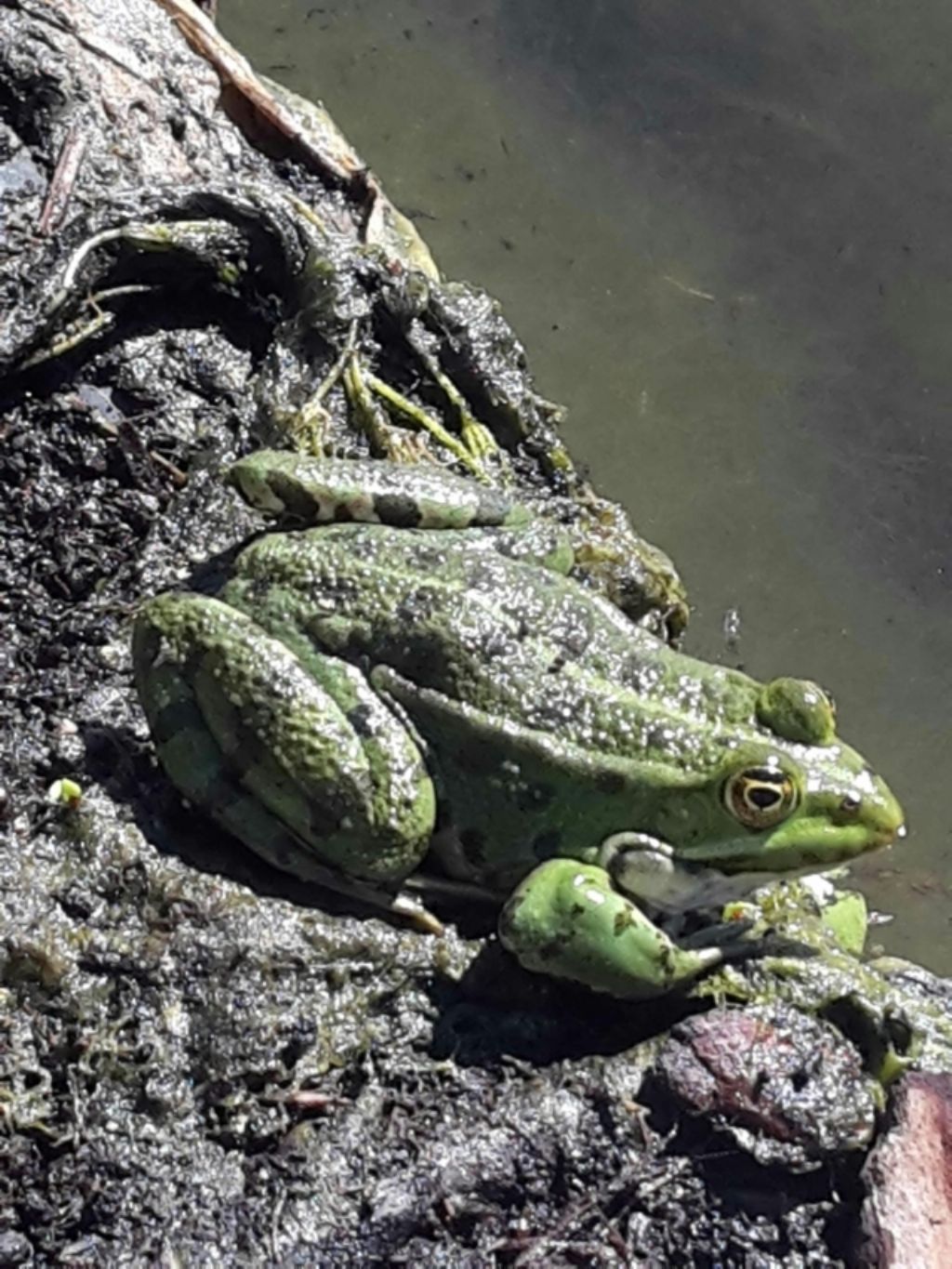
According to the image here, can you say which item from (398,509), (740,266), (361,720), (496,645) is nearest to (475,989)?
(361,720)

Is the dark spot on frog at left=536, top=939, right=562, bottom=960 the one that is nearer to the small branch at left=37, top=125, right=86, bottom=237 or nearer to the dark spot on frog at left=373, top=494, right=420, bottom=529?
the dark spot on frog at left=373, top=494, right=420, bottom=529

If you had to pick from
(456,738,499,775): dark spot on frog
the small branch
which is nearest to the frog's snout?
(456,738,499,775): dark spot on frog

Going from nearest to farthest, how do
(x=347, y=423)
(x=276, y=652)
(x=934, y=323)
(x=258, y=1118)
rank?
(x=258, y=1118)
(x=276, y=652)
(x=347, y=423)
(x=934, y=323)

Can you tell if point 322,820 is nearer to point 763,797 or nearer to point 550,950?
point 550,950

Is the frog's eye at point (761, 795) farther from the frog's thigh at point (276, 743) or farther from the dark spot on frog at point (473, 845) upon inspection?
the frog's thigh at point (276, 743)

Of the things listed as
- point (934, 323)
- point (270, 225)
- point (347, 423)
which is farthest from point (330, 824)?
point (934, 323)

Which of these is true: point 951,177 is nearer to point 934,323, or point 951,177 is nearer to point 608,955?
point 934,323

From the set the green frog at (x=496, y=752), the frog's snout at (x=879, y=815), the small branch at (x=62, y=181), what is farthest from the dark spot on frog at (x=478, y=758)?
the small branch at (x=62, y=181)
